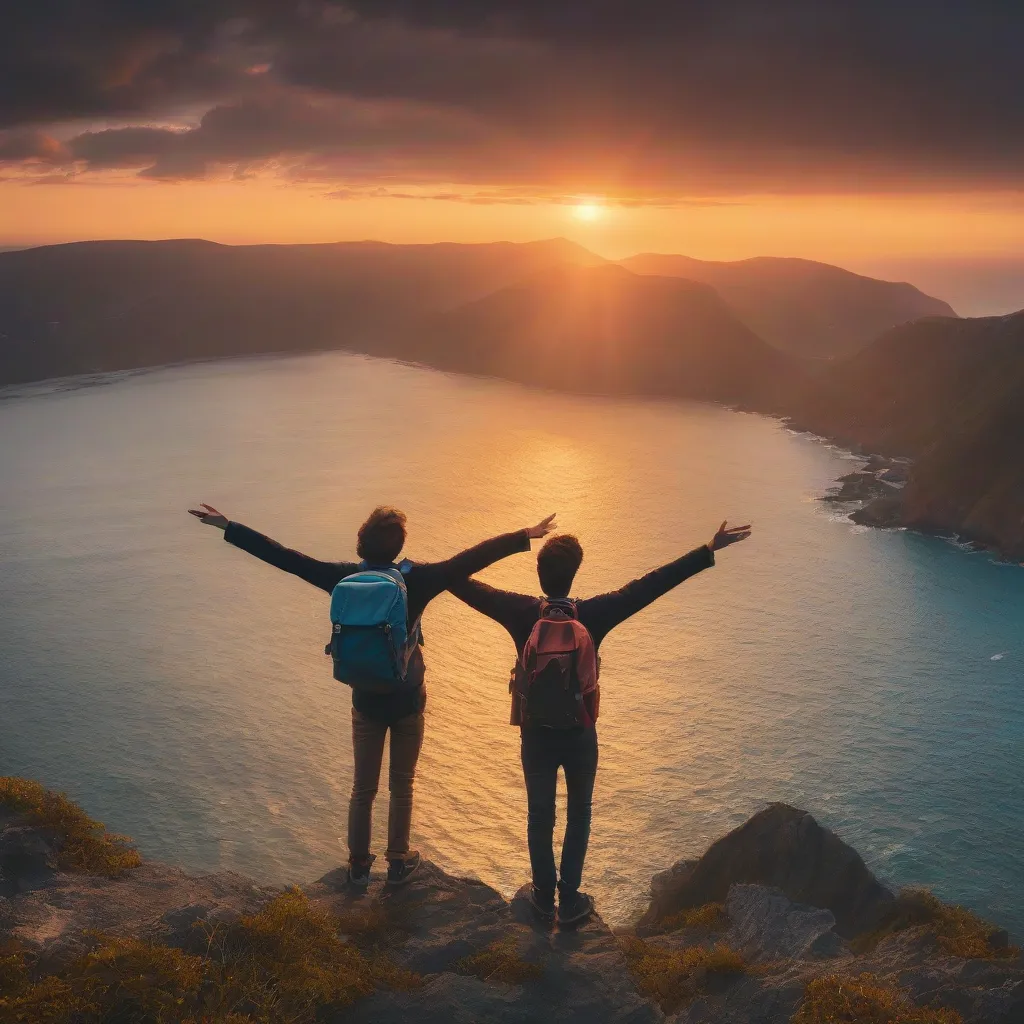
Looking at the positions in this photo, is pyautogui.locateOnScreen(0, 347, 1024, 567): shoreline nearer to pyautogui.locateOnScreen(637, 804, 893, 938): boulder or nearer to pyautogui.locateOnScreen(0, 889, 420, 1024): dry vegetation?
pyautogui.locateOnScreen(637, 804, 893, 938): boulder

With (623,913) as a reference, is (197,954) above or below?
above

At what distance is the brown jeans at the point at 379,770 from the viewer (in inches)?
Answer: 322

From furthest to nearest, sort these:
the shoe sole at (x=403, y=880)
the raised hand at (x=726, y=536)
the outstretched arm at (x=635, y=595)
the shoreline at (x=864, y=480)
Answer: the shoreline at (x=864, y=480)
the shoe sole at (x=403, y=880)
the raised hand at (x=726, y=536)
the outstretched arm at (x=635, y=595)

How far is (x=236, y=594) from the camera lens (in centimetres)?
7019

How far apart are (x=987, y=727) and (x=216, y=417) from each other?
130080 millimetres

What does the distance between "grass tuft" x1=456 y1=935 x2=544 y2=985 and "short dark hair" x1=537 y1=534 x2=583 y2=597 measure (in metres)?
3.39

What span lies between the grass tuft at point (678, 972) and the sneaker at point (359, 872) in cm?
291

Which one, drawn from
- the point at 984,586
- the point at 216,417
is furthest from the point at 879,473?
the point at 216,417

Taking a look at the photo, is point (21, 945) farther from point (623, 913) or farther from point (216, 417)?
point (216, 417)

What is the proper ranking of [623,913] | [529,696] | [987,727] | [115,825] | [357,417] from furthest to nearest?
[357,417], [987,727], [115,825], [623,913], [529,696]

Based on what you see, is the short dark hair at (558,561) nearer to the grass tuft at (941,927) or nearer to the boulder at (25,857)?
the boulder at (25,857)

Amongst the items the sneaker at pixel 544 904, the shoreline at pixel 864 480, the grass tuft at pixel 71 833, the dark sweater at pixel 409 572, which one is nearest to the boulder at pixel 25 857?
the grass tuft at pixel 71 833

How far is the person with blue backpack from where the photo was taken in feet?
24.7

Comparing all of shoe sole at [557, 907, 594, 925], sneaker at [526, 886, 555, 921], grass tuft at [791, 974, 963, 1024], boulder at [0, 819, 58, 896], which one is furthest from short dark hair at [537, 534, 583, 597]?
boulder at [0, 819, 58, 896]
